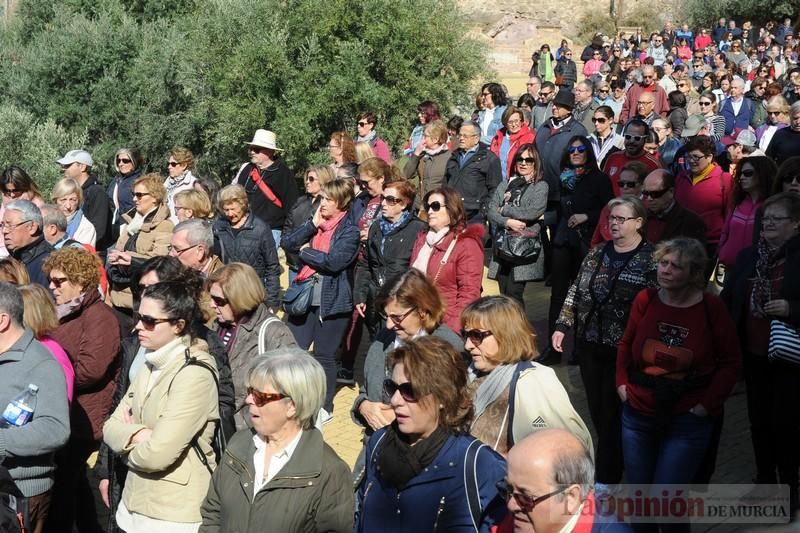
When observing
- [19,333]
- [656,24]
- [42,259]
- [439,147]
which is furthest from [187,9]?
[656,24]

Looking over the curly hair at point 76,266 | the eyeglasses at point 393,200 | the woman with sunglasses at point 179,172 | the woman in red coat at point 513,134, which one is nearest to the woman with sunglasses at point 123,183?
the woman with sunglasses at point 179,172

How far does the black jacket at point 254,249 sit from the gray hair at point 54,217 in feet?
4.10

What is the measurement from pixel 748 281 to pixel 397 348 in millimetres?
2950

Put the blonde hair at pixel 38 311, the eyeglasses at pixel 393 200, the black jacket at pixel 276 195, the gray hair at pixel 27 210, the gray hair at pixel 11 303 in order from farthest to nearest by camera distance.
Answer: the black jacket at pixel 276 195 < the eyeglasses at pixel 393 200 < the gray hair at pixel 27 210 < the blonde hair at pixel 38 311 < the gray hair at pixel 11 303

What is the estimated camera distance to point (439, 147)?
1101 centimetres

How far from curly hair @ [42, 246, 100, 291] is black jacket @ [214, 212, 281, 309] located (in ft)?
6.22

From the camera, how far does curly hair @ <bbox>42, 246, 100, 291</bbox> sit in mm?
6039

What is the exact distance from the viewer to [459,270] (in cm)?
693

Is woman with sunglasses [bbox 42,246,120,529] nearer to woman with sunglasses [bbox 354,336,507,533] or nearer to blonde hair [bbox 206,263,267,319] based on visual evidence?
blonde hair [bbox 206,263,267,319]

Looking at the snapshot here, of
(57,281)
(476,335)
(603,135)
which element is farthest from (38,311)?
(603,135)

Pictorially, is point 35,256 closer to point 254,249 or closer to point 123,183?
point 254,249

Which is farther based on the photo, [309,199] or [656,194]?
[309,199]

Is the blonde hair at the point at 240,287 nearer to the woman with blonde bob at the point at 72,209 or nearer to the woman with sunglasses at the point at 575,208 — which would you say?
the woman with blonde bob at the point at 72,209

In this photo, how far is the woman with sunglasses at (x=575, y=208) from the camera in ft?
28.8
